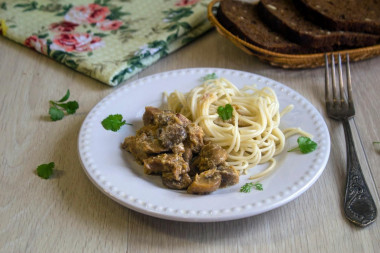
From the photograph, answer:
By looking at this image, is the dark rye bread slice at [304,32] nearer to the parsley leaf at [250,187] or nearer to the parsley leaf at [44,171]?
the parsley leaf at [250,187]

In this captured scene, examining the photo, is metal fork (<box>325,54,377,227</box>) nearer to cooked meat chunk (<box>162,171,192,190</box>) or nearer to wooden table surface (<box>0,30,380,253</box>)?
wooden table surface (<box>0,30,380,253</box>)

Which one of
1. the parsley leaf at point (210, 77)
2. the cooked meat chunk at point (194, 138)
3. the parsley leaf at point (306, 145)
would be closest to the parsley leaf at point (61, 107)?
the parsley leaf at point (210, 77)

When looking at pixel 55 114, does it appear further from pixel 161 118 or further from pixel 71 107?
pixel 161 118

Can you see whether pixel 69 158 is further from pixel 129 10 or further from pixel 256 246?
pixel 129 10

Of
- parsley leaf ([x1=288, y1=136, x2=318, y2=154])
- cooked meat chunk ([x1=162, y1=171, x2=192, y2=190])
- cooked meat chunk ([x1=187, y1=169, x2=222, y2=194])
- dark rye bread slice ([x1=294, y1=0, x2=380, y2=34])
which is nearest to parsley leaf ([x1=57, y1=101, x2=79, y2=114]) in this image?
cooked meat chunk ([x1=162, y1=171, x2=192, y2=190])

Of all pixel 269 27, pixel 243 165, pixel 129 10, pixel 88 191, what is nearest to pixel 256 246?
pixel 243 165
